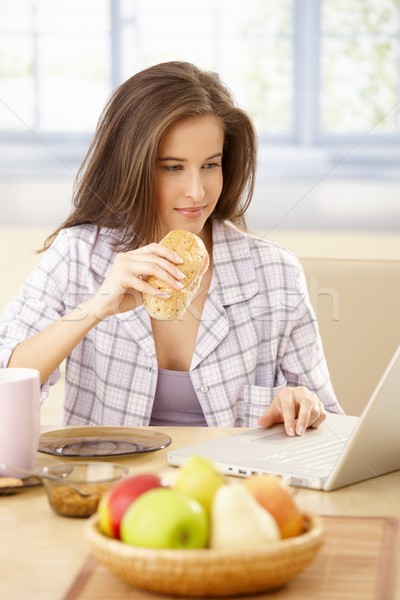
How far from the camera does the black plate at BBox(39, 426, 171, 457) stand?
130 cm

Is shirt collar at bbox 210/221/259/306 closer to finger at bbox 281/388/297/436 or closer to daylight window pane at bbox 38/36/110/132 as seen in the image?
finger at bbox 281/388/297/436

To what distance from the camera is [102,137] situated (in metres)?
1.92

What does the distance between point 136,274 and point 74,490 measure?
0.57 m

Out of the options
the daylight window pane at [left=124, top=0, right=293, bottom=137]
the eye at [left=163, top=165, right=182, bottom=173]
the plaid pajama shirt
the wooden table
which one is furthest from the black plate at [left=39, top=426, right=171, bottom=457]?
the daylight window pane at [left=124, top=0, right=293, bottom=137]

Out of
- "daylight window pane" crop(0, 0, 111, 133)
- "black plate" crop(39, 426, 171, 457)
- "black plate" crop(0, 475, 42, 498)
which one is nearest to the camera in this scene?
"black plate" crop(0, 475, 42, 498)

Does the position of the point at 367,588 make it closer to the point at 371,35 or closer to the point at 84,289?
the point at 84,289

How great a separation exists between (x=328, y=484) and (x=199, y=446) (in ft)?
0.73

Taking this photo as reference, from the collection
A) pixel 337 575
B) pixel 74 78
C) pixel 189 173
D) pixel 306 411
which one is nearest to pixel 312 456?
pixel 306 411

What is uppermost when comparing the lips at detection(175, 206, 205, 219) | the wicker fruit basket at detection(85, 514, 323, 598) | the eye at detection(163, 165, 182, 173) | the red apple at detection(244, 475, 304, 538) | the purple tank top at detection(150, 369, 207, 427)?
the eye at detection(163, 165, 182, 173)

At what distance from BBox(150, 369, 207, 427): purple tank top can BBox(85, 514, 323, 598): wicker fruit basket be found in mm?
1042

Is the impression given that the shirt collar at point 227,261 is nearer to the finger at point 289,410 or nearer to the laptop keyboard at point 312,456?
the finger at point 289,410

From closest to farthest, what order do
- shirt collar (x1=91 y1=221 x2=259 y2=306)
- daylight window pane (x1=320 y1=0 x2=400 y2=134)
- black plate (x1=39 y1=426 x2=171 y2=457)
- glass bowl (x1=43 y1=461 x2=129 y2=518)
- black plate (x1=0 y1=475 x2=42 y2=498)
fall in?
glass bowl (x1=43 y1=461 x2=129 y2=518) < black plate (x1=0 y1=475 x2=42 y2=498) < black plate (x1=39 y1=426 x2=171 y2=457) < shirt collar (x1=91 y1=221 x2=259 y2=306) < daylight window pane (x1=320 y1=0 x2=400 y2=134)

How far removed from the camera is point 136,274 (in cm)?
155

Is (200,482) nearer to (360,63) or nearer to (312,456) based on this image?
(312,456)
